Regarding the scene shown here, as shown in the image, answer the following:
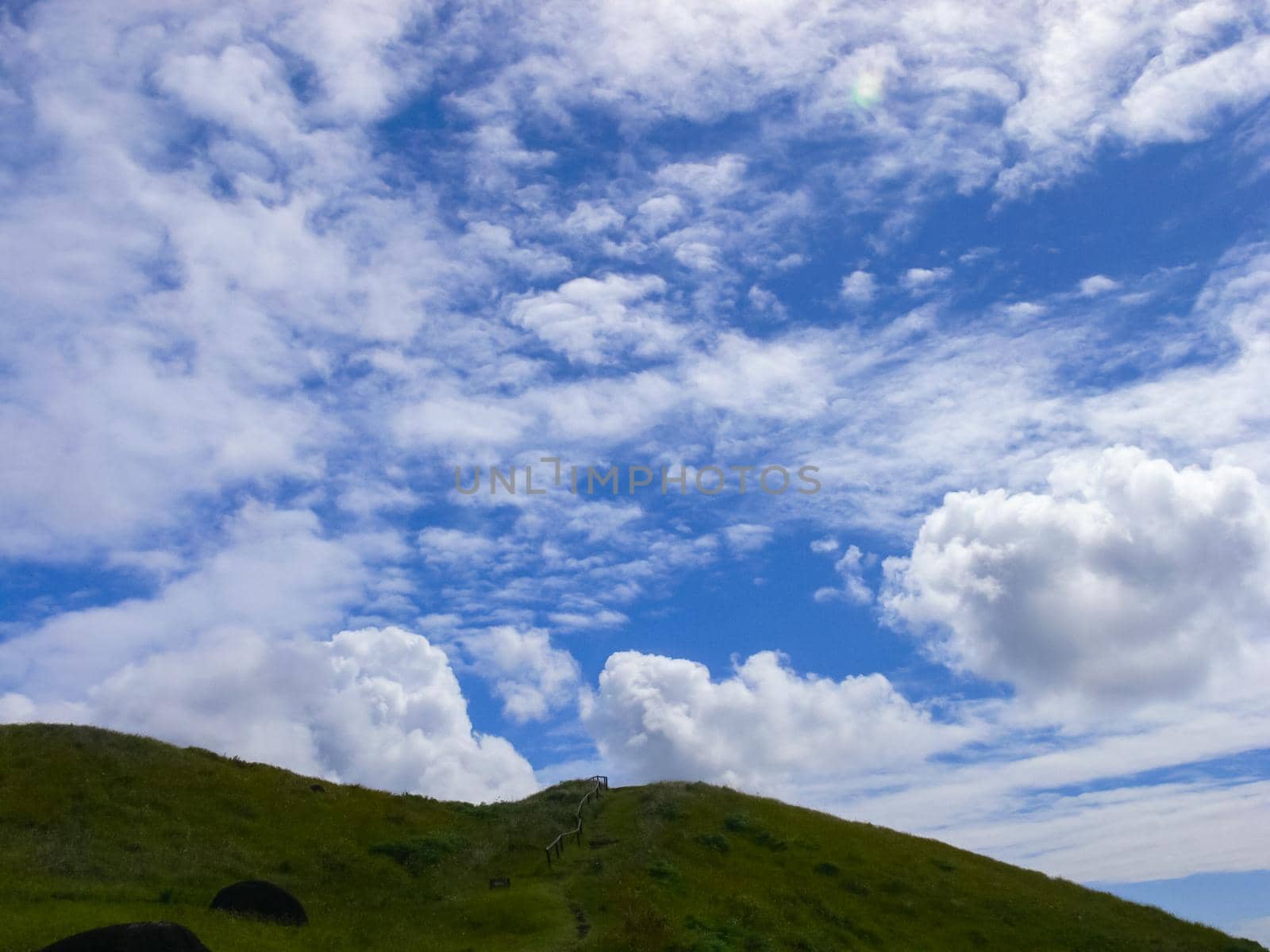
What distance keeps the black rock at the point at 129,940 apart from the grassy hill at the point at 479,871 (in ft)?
11.2

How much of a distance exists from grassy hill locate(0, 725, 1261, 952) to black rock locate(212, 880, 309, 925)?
78cm

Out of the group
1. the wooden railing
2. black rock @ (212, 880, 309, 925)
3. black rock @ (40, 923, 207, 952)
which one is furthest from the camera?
the wooden railing

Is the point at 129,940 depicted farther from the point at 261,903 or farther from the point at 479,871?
the point at 479,871

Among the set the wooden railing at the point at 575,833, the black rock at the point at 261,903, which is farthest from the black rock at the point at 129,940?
the wooden railing at the point at 575,833

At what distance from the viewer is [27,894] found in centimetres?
3184

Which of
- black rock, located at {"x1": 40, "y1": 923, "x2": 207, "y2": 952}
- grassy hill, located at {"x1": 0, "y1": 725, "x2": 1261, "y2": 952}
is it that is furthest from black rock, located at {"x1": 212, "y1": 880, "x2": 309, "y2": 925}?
black rock, located at {"x1": 40, "y1": 923, "x2": 207, "y2": 952}

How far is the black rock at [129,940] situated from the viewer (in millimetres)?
23844

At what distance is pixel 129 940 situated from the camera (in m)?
24.0

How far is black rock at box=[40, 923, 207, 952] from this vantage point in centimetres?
2384

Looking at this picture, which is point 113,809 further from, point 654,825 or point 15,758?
point 654,825

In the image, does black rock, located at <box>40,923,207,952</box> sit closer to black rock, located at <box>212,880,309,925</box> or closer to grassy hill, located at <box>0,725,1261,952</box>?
grassy hill, located at <box>0,725,1261,952</box>

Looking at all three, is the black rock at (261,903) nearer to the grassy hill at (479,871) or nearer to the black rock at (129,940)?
the grassy hill at (479,871)

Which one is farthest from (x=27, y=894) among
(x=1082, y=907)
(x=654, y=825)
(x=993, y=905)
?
(x=1082, y=907)

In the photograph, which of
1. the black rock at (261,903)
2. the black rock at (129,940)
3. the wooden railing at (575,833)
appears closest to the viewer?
the black rock at (129,940)
